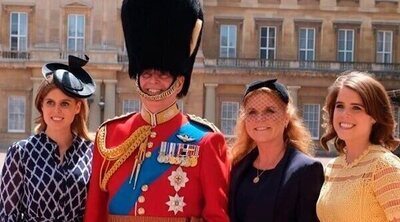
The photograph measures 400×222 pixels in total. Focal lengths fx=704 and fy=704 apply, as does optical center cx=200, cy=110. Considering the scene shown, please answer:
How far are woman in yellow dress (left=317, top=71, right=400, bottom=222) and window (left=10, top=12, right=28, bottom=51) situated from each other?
31.3 metres

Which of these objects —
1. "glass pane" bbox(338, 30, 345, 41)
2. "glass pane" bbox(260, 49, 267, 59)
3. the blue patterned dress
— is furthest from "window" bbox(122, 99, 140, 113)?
the blue patterned dress

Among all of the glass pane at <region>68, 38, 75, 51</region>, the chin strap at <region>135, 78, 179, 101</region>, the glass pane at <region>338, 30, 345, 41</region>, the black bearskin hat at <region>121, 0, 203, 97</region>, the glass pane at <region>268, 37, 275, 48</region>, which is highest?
the glass pane at <region>338, 30, 345, 41</region>

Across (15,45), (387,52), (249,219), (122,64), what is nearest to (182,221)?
(249,219)

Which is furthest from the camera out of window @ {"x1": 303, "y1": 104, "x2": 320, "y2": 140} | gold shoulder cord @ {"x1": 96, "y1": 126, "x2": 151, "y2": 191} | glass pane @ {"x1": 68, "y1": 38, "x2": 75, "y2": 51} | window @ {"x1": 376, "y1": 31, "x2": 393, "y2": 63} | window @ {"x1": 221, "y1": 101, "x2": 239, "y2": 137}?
window @ {"x1": 376, "y1": 31, "x2": 393, "y2": 63}

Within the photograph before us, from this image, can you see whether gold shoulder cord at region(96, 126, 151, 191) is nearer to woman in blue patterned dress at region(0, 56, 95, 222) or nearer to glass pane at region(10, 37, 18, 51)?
woman in blue patterned dress at region(0, 56, 95, 222)

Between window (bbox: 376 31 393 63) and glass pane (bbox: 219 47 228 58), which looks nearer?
glass pane (bbox: 219 47 228 58)

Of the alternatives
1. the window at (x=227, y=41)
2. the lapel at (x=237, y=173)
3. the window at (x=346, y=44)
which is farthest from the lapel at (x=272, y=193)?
the window at (x=346, y=44)

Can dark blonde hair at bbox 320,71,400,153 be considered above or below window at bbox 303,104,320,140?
above

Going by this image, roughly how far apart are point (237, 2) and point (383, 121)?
31767 millimetres

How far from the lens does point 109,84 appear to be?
3316 centimetres

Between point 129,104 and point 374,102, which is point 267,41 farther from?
point 374,102

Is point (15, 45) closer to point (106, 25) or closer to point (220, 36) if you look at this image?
point (106, 25)

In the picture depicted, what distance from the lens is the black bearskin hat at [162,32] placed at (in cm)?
459

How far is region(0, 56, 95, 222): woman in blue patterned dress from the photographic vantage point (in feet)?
15.6
